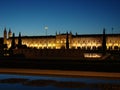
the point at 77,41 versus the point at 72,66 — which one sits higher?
the point at 77,41

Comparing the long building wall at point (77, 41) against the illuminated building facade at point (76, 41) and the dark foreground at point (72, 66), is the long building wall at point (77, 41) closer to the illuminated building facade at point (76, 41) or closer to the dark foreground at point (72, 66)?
the illuminated building facade at point (76, 41)

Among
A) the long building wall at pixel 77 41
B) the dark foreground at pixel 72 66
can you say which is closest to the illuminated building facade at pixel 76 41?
the long building wall at pixel 77 41

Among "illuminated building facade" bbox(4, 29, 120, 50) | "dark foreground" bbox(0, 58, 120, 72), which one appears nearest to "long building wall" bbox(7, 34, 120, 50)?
"illuminated building facade" bbox(4, 29, 120, 50)

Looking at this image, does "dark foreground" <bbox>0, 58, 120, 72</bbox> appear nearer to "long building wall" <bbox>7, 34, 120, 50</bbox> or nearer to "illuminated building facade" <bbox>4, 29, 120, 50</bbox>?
"illuminated building facade" <bbox>4, 29, 120, 50</bbox>

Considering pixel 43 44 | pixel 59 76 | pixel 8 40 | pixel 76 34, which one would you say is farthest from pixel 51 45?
pixel 59 76

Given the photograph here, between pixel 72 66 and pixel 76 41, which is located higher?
pixel 76 41

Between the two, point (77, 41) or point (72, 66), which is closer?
point (72, 66)

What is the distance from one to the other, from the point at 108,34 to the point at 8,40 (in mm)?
53896

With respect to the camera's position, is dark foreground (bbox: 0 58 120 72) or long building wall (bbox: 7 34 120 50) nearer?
dark foreground (bbox: 0 58 120 72)

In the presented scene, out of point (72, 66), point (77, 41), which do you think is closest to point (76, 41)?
point (77, 41)

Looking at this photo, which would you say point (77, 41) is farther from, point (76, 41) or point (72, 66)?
point (72, 66)

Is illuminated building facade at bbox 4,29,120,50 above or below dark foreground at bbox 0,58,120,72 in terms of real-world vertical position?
above

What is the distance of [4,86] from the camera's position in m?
10.6

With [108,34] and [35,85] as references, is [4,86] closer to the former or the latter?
[35,85]
